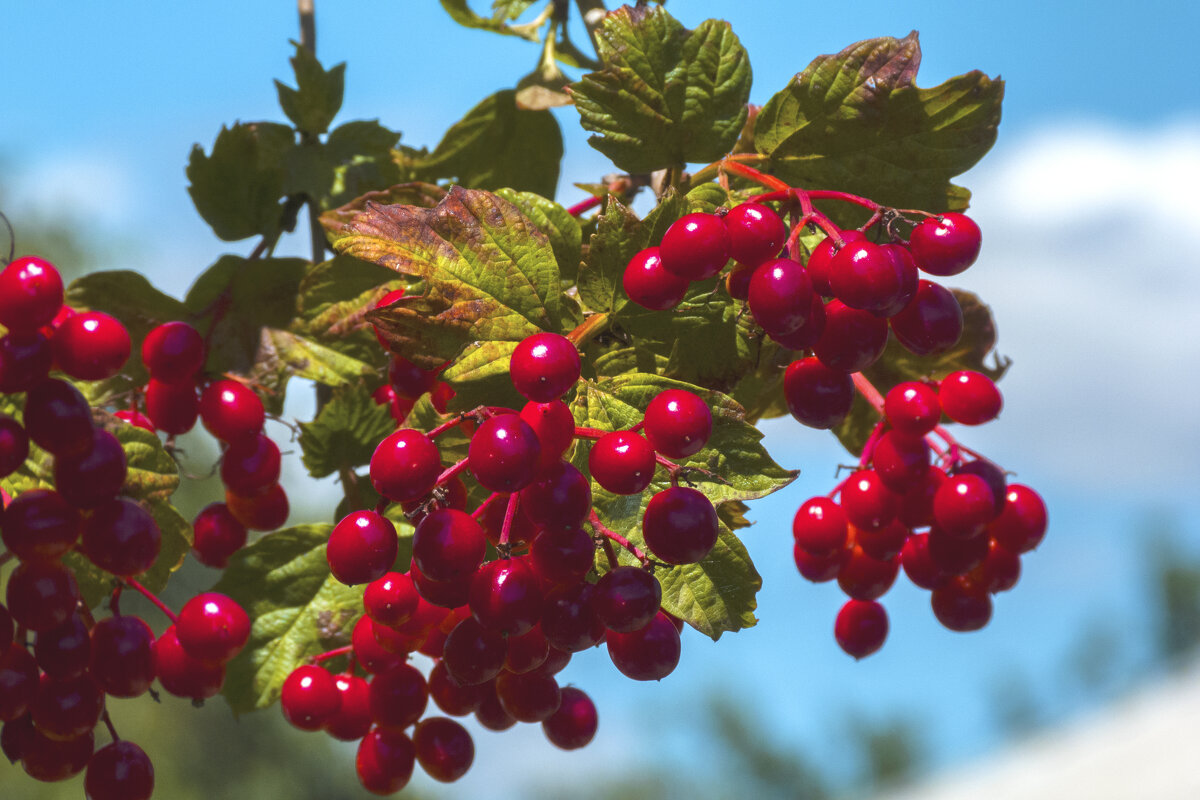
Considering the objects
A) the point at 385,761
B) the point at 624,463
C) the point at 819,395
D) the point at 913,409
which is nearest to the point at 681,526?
the point at 624,463

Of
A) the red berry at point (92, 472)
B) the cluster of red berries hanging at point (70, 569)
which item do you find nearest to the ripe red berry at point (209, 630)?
the cluster of red berries hanging at point (70, 569)

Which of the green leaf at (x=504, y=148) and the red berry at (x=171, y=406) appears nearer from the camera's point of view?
the red berry at (x=171, y=406)

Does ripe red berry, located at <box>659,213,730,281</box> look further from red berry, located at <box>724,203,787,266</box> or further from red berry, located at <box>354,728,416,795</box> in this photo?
red berry, located at <box>354,728,416,795</box>

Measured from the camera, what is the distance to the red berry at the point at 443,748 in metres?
0.78

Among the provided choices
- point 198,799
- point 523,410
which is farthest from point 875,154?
point 198,799

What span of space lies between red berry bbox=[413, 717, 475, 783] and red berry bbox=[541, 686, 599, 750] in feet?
0.22

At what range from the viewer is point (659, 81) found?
697 mm

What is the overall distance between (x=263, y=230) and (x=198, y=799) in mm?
10155

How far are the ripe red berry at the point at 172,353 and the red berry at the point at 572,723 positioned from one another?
14.0 inches

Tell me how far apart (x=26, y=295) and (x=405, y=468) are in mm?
Result: 260

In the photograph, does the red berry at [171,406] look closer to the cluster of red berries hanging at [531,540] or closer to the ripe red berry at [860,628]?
the cluster of red berries hanging at [531,540]

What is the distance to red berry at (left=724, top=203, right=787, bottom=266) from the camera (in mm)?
596

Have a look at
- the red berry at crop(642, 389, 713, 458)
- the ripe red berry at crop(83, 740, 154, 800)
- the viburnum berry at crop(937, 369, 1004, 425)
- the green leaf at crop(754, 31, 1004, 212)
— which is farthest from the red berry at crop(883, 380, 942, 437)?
the ripe red berry at crop(83, 740, 154, 800)

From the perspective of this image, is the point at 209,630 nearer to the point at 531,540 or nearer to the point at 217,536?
the point at 217,536
